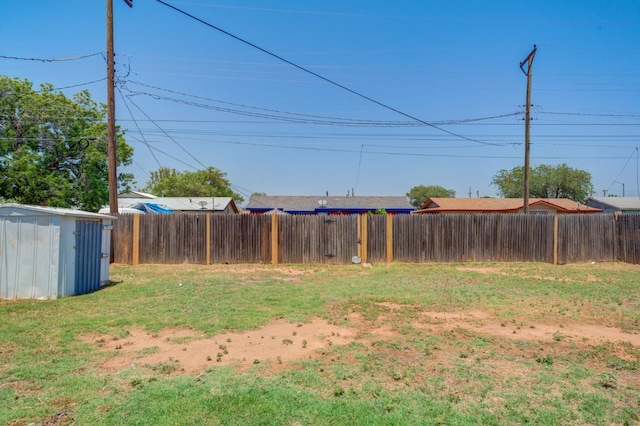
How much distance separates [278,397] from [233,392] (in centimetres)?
42

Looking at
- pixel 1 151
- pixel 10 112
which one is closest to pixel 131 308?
pixel 1 151

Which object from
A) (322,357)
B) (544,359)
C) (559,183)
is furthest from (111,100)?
(559,183)

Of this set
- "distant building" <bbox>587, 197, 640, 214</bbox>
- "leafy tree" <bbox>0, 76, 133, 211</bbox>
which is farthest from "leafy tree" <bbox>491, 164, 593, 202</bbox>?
"leafy tree" <bbox>0, 76, 133, 211</bbox>

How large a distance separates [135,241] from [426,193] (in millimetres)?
59885

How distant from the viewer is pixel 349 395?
11.0ft

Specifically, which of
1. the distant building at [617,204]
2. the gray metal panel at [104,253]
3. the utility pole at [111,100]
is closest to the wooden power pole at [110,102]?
the utility pole at [111,100]

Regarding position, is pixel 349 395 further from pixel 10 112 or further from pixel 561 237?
pixel 10 112

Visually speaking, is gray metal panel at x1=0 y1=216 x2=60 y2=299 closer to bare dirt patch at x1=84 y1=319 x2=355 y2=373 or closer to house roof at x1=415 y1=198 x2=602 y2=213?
bare dirt patch at x1=84 y1=319 x2=355 y2=373

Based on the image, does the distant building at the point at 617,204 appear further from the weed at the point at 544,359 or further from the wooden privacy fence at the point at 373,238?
the weed at the point at 544,359

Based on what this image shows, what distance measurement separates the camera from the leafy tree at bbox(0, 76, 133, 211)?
17781 millimetres

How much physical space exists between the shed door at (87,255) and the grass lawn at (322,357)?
37 centimetres

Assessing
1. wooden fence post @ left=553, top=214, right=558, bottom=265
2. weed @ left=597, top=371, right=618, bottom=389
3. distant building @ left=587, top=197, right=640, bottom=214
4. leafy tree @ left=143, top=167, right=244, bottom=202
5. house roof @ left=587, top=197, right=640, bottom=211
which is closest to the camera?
weed @ left=597, top=371, right=618, bottom=389

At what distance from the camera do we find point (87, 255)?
8281 millimetres

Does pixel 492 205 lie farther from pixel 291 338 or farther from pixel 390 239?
pixel 291 338
